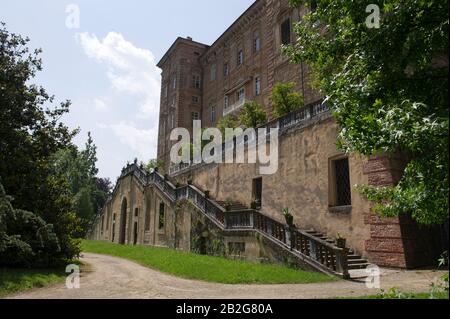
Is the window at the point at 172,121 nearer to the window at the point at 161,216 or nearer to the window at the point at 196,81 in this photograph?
the window at the point at 196,81

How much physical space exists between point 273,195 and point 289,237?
16.2 ft

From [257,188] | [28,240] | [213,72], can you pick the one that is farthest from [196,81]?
[28,240]

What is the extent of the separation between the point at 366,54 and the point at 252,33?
27254mm

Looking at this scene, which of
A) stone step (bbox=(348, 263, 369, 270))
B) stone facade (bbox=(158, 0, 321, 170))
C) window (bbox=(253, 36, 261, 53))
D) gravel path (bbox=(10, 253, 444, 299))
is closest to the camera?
gravel path (bbox=(10, 253, 444, 299))

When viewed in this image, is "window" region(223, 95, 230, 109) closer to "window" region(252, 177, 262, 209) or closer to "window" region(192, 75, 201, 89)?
"window" region(192, 75, 201, 89)

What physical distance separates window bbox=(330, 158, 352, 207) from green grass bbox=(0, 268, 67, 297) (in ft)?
33.6

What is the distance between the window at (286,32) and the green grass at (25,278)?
69.4ft

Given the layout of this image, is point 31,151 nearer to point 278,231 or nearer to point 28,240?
point 28,240

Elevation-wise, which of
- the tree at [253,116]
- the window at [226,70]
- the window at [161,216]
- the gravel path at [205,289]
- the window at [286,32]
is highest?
the window at [226,70]

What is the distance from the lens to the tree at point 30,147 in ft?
40.5

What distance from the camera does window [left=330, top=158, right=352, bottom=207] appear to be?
1425 centimetres

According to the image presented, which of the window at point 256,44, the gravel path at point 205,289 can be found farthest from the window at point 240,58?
the gravel path at point 205,289

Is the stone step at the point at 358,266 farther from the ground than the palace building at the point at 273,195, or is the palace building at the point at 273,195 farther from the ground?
the palace building at the point at 273,195

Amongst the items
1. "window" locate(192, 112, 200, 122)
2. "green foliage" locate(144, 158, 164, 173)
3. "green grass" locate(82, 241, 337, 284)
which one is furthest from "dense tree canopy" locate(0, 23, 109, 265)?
"window" locate(192, 112, 200, 122)
